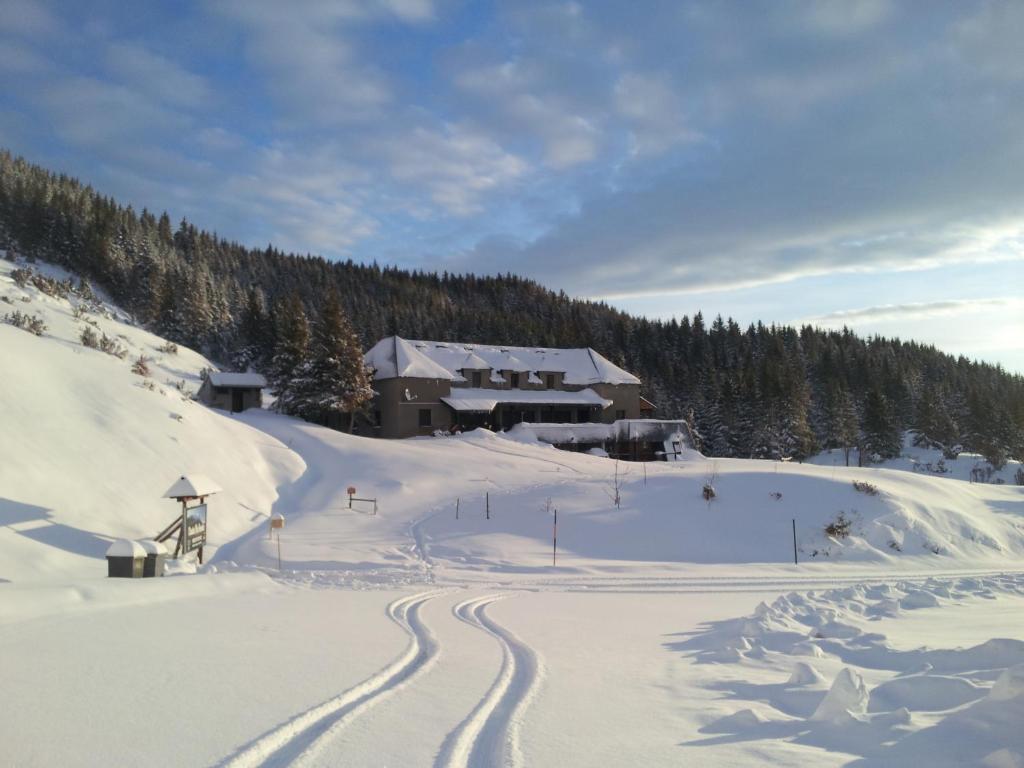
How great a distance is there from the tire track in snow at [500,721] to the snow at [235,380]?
158ft

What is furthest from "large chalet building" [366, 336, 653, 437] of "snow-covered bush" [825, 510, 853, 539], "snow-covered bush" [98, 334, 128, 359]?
"snow-covered bush" [825, 510, 853, 539]

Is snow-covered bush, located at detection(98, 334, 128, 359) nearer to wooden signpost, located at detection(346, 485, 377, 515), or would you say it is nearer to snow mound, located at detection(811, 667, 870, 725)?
wooden signpost, located at detection(346, 485, 377, 515)

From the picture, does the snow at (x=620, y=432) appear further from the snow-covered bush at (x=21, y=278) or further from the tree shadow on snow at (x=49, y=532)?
the tree shadow on snow at (x=49, y=532)

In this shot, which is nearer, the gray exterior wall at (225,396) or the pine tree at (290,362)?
the pine tree at (290,362)

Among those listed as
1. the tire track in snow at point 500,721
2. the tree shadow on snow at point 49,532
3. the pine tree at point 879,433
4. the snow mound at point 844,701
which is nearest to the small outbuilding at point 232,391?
the tree shadow on snow at point 49,532

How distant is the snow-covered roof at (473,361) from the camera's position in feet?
168

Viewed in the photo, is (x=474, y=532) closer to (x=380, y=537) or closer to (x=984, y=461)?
(x=380, y=537)

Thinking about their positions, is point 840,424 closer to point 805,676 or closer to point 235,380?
point 235,380

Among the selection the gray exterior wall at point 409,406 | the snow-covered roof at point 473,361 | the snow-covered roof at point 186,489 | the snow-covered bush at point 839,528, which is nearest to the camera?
the snow-covered roof at point 186,489

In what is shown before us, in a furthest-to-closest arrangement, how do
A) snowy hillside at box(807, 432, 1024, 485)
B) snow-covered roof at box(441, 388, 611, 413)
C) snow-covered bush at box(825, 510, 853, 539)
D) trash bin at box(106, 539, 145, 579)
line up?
1. snowy hillside at box(807, 432, 1024, 485)
2. snow-covered roof at box(441, 388, 611, 413)
3. snow-covered bush at box(825, 510, 853, 539)
4. trash bin at box(106, 539, 145, 579)

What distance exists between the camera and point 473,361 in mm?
55938

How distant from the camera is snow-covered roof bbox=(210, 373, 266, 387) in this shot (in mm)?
50312

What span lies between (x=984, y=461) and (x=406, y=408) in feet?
215

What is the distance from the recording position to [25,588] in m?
9.41
